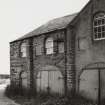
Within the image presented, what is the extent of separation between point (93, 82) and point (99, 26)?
4.24m

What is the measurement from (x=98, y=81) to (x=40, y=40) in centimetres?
833

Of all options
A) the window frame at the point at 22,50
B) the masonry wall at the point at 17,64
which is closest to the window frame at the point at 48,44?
the masonry wall at the point at 17,64

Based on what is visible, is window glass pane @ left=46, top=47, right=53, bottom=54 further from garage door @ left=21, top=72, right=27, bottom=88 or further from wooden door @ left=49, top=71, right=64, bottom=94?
garage door @ left=21, top=72, right=27, bottom=88

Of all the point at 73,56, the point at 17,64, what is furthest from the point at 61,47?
the point at 17,64

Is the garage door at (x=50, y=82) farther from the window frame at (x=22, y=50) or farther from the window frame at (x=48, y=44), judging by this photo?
the window frame at (x=22, y=50)

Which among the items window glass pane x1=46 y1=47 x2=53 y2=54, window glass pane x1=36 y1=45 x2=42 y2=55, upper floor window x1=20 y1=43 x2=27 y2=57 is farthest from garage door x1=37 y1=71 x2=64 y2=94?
upper floor window x1=20 y1=43 x2=27 y2=57

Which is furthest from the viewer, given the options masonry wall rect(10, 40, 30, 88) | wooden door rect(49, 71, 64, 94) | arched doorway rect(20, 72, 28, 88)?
arched doorway rect(20, 72, 28, 88)

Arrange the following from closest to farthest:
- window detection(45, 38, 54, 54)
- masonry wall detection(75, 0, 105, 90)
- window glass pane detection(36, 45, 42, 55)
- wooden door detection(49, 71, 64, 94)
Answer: masonry wall detection(75, 0, 105, 90)
wooden door detection(49, 71, 64, 94)
window detection(45, 38, 54, 54)
window glass pane detection(36, 45, 42, 55)

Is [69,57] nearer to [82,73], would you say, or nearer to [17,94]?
[82,73]

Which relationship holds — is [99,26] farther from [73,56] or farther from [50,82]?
[50,82]

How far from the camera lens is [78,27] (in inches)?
709

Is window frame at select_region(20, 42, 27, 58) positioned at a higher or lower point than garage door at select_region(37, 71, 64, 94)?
higher

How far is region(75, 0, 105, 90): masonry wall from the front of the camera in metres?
16.2

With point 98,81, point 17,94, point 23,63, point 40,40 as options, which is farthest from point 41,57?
point 98,81
